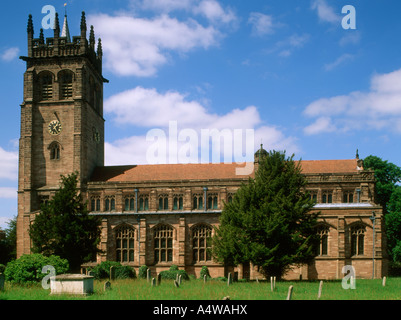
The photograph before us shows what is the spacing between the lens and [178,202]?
45.3 m

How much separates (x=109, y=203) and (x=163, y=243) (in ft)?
22.7

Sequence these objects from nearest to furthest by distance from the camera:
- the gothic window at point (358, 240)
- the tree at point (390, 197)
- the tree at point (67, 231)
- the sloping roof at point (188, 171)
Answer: the tree at point (67, 231), the gothic window at point (358, 240), the sloping roof at point (188, 171), the tree at point (390, 197)

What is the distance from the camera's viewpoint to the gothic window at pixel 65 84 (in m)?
48.3

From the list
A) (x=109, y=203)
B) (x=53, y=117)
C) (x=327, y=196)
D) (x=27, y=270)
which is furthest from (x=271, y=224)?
(x=53, y=117)

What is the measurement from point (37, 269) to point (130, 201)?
1937 centimetres

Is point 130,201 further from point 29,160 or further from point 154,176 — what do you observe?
point 29,160

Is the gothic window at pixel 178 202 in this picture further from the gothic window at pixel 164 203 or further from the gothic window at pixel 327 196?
the gothic window at pixel 327 196

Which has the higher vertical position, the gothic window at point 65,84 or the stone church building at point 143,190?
the gothic window at point 65,84

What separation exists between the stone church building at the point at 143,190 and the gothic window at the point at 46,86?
0.35ft

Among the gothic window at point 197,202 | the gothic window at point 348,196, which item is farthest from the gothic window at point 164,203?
the gothic window at point 348,196

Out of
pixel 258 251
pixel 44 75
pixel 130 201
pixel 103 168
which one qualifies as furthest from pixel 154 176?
pixel 258 251

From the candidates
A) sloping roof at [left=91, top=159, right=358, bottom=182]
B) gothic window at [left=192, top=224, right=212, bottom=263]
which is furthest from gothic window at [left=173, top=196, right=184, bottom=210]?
gothic window at [left=192, top=224, right=212, bottom=263]

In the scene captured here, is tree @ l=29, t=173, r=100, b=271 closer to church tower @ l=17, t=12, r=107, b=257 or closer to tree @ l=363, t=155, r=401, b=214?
church tower @ l=17, t=12, r=107, b=257

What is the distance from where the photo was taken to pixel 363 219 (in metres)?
41.6
